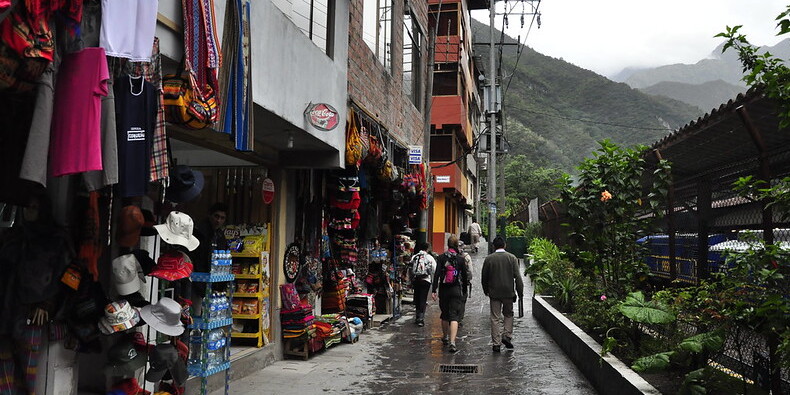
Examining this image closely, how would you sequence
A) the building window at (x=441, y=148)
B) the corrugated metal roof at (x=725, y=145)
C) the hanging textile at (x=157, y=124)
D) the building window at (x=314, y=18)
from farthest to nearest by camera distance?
the building window at (x=441, y=148)
the building window at (x=314, y=18)
the corrugated metal roof at (x=725, y=145)
the hanging textile at (x=157, y=124)

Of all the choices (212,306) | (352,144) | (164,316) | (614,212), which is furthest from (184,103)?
(614,212)

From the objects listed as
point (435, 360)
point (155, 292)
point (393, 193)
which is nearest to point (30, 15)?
point (155, 292)

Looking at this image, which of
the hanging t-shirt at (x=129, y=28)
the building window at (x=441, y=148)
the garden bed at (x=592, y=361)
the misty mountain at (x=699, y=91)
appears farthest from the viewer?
the misty mountain at (x=699, y=91)

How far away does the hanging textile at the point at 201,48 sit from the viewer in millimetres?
4707

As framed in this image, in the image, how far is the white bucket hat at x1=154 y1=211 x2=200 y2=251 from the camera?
498 centimetres

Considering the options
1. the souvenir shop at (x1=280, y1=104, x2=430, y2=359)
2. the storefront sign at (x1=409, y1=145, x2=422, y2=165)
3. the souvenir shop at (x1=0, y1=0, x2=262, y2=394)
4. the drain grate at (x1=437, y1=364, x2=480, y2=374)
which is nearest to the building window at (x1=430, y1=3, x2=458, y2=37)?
the storefront sign at (x1=409, y1=145, x2=422, y2=165)

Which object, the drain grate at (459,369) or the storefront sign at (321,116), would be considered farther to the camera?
the drain grate at (459,369)

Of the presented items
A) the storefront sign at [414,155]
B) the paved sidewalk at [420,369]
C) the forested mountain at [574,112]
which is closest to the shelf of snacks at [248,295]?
the paved sidewalk at [420,369]

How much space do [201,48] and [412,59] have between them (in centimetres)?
1257

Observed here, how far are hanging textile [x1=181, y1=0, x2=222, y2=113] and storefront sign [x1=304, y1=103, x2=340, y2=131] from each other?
2620 mm

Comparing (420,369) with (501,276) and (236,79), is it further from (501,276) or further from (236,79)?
(236,79)

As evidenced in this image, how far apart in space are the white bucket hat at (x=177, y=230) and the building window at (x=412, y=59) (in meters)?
10.7

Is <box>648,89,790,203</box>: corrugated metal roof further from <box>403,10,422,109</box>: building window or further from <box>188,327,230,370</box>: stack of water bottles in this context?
<box>403,10,422,109</box>: building window

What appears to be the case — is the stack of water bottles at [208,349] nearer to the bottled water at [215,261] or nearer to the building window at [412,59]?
the bottled water at [215,261]
